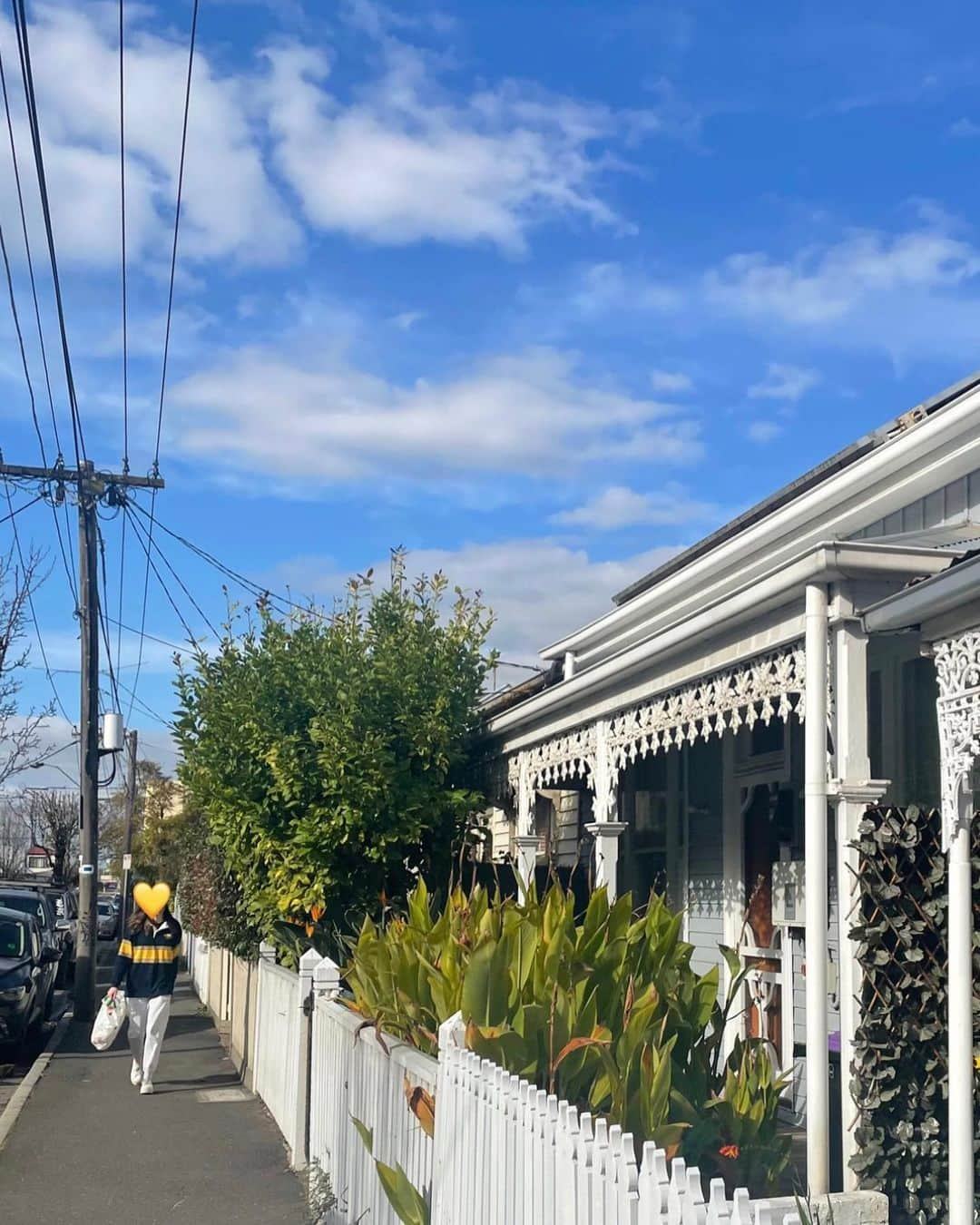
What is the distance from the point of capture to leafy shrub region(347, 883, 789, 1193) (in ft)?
16.4

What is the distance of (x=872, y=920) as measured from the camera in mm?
5422

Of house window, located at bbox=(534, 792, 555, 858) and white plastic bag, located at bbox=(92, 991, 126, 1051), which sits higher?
house window, located at bbox=(534, 792, 555, 858)

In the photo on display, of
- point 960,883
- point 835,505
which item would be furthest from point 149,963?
point 960,883

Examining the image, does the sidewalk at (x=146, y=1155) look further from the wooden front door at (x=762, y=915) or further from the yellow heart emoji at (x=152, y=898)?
the wooden front door at (x=762, y=915)

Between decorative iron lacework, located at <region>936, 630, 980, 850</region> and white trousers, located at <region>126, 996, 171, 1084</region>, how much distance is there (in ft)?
29.1

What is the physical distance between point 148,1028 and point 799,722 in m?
6.45

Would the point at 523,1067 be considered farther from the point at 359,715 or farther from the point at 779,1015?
the point at 359,715

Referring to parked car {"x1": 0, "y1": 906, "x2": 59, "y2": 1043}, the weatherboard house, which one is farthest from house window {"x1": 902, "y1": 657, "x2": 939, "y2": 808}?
parked car {"x1": 0, "y1": 906, "x2": 59, "y2": 1043}

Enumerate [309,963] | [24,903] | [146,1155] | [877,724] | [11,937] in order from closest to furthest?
[877,724]
[309,963]
[146,1155]
[11,937]
[24,903]

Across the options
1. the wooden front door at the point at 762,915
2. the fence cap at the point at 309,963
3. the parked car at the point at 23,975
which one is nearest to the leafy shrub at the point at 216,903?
the parked car at the point at 23,975

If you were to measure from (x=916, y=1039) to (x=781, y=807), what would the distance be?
4.28 metres

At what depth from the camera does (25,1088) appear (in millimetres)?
12258

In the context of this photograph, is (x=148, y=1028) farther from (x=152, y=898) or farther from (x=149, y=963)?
(x=152, y=898)

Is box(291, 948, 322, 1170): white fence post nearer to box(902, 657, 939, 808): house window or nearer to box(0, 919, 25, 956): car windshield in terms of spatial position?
box(902, 657, 939, 808): house window
